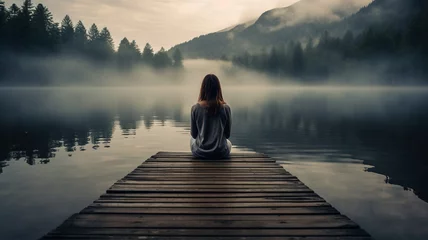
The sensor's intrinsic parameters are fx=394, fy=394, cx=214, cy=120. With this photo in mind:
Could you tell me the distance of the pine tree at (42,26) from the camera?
112 m

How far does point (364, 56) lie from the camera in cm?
17500

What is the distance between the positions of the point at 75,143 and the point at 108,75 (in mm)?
154886

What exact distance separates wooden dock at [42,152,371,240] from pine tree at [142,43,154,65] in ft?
583

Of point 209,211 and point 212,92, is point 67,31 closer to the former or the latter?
point 212,92

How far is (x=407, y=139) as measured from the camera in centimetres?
2209

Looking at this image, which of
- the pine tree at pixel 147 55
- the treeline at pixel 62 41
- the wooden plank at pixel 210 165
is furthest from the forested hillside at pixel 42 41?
the wooden plank at pixel 210 165

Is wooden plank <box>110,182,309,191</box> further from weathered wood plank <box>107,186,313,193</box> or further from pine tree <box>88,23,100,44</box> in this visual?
pine tree <box>88,23,100,44</box>

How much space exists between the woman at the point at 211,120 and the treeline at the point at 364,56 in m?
163

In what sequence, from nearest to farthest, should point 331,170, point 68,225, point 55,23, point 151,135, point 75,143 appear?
point 68,225 < point 331,170 < point 75,143 < point 151,135 < point 55,23

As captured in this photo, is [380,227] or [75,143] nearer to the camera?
[380,227]

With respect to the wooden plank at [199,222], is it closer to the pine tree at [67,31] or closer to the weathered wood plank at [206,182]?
the weathered wood plank at [206,182]

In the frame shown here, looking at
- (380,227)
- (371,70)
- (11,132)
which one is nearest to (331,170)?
(380,227)

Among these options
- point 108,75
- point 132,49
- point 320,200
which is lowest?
point 320,200

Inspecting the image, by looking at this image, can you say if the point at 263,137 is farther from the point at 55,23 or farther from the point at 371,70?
the point at 371,70
